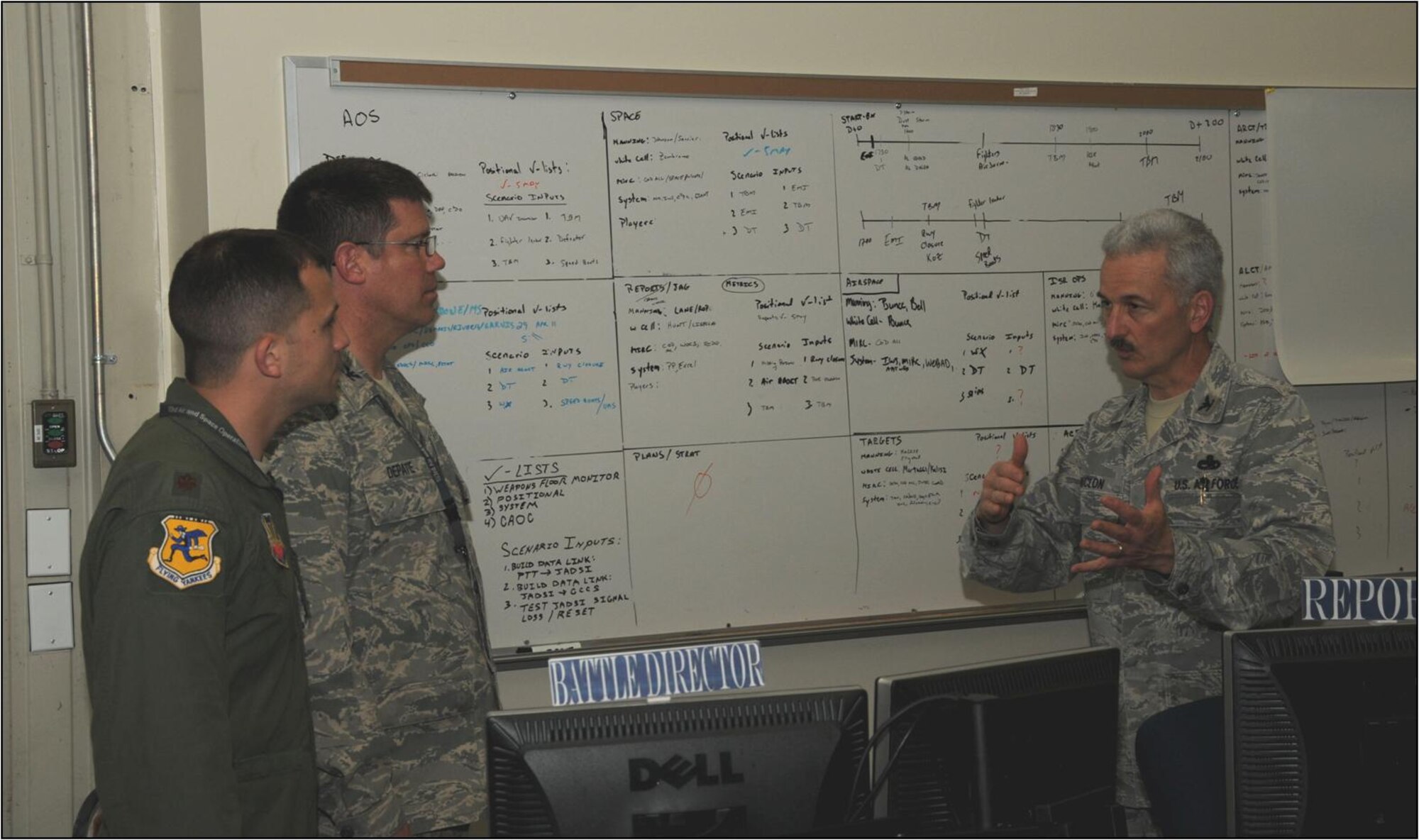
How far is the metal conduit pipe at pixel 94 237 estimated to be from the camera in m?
2.84

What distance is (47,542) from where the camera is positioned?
2.85m

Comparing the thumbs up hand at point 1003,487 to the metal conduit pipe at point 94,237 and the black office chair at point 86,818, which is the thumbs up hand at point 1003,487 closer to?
the black office chair at point 86,818

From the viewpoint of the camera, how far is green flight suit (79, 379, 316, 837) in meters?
1.46

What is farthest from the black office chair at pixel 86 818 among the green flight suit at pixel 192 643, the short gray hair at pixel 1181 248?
the short gray hair at pixel 1181 248

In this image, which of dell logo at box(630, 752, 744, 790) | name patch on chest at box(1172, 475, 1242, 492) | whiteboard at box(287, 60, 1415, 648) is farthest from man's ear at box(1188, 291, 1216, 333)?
dell logo at box(630, 752, 744, 790)

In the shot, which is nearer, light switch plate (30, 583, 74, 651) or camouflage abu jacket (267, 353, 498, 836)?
camouflage abu jacket (267, 353, 498, 836)

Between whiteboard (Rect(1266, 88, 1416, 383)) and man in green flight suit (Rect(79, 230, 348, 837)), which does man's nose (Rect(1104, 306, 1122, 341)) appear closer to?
whiteboard (Rect(1266, 88, 1416, 383))

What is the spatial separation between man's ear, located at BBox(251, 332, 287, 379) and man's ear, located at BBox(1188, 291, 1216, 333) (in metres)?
1.67

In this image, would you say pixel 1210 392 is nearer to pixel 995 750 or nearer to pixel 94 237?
pixel 995 750

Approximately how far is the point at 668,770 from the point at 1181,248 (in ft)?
5.37

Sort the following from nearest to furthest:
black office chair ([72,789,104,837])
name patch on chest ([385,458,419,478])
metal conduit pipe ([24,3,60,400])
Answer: black office chair ([72,789,104,837])
name patch on chest ([385,458,419,478])
metal conduit pipe ([24,3,60,400])

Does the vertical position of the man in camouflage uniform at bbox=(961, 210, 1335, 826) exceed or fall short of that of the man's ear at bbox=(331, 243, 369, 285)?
it falls short

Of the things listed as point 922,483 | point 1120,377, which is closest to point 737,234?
point 922,483

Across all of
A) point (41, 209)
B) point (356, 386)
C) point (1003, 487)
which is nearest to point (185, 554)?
point (356, 386)
